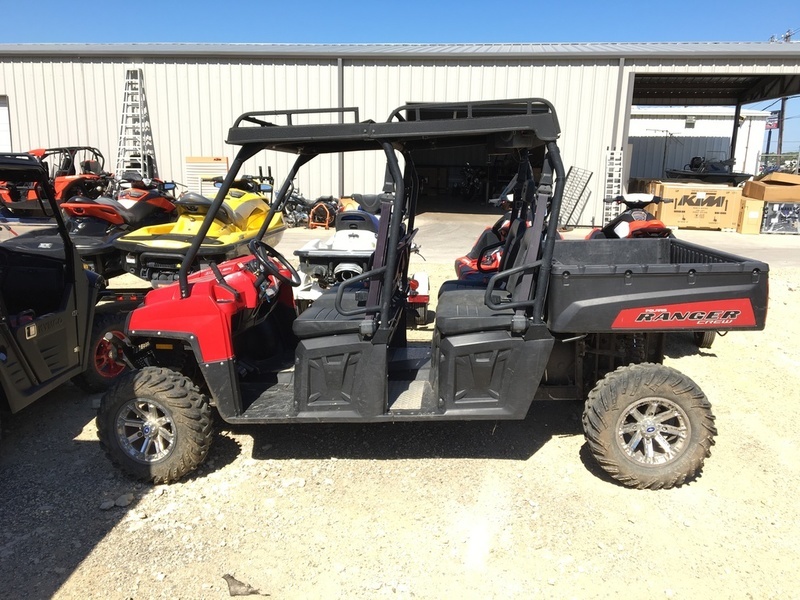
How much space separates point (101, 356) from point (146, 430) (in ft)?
5.42

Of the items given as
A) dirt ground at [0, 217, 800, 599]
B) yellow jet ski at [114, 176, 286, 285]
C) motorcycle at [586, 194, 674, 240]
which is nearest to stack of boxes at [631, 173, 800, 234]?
motorcycle at [586, 194, 674, 240]

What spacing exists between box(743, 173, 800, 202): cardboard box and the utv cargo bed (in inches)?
503

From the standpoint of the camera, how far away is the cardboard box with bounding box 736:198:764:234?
14.0m

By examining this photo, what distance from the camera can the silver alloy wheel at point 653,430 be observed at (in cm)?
339

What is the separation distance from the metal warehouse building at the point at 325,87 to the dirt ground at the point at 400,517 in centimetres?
1187

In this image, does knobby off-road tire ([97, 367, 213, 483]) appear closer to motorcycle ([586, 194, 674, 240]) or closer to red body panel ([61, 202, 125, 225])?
motorcycle ([586, 194, 674, 240])

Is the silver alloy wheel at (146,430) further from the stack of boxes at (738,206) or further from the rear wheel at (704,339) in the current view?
the stack of boxes at (738,206)

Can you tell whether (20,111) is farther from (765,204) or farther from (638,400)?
(765,204)

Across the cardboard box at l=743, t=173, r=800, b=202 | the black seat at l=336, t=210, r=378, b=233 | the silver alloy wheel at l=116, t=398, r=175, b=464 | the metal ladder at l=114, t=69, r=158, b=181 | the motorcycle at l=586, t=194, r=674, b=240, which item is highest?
the metal ladder at l=114, t=69, r=158, b=181

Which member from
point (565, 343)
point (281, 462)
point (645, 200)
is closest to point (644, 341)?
point (565, 343)

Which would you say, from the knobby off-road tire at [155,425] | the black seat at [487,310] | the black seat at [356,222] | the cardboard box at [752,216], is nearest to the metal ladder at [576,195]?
the cardboard box at [752,216]

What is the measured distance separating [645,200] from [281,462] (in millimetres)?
4777

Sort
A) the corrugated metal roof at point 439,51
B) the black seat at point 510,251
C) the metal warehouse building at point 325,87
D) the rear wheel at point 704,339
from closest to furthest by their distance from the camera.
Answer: the black seat at point 510,251 < the rear wheel at point 704,339 < the corrugated metal roof at point 439,51 < the metal warehouse building at point 325,87

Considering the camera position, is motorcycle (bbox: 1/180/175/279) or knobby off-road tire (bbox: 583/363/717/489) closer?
knobby off-road tire (bbox: 583/363/717/489)
